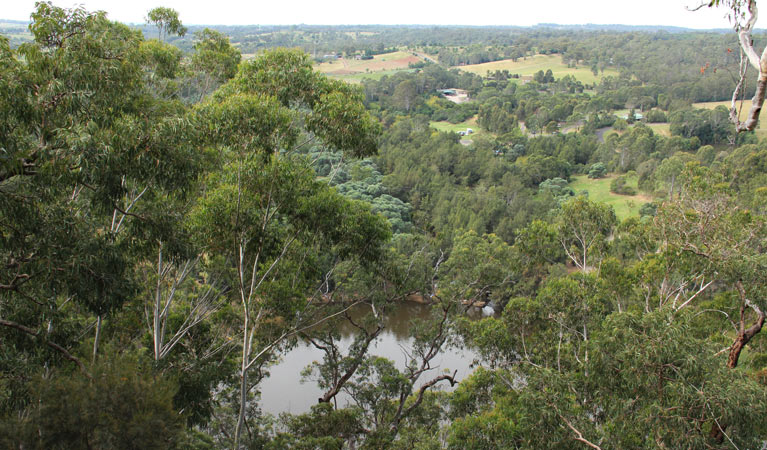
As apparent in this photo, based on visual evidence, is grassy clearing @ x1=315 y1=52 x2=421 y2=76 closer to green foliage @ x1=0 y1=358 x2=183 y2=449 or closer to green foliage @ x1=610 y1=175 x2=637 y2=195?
green foliage @ x1=610 y1=175 x2=637 y2=195

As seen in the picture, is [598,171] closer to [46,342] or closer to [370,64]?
[46,342]

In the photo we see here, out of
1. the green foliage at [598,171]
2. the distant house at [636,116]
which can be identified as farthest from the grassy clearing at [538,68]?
the green foliage at [598,171]

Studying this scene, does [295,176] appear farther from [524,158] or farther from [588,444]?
[524,158]

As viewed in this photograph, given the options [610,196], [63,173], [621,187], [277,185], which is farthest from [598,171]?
[63,173]

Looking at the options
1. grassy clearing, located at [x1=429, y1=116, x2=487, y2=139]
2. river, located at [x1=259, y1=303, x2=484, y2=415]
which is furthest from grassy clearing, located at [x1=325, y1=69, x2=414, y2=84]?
river, located at [x1=259, y1=303, x2=484, y2=415]

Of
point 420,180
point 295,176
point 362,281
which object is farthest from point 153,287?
point 420,180

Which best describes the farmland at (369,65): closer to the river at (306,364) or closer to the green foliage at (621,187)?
the green foliage at (621,187)

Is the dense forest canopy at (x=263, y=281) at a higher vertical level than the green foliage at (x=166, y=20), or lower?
lower
